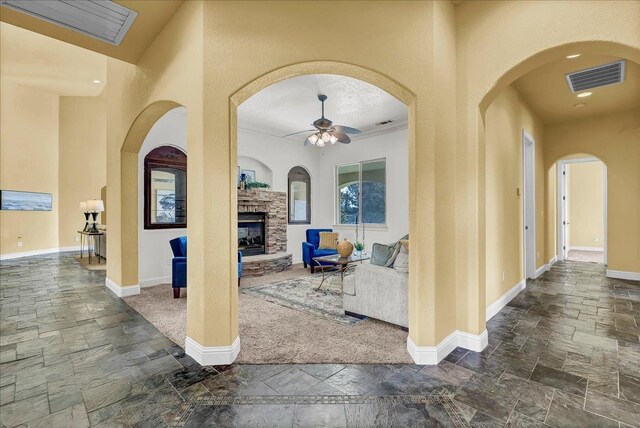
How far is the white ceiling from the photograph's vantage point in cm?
479

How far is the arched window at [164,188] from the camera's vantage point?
5.38 metres

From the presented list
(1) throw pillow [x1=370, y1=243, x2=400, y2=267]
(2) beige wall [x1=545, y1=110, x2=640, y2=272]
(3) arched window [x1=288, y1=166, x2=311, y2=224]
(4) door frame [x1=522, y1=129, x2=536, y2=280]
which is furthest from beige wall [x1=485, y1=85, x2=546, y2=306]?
(3) arched window [x1=288, y1=166, x2=311, y2=224]

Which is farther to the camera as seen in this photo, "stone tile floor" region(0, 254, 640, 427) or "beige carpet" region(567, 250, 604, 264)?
"beige carpet" region(567, 250, 604, 264)

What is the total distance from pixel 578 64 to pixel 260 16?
3878 millimetres

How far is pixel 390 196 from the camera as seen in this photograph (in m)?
7.23

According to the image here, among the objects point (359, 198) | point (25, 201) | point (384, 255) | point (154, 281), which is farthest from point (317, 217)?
point (25, 201)

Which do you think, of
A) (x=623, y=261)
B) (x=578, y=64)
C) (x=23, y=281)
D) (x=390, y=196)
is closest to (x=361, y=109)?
(x=390, y=196)

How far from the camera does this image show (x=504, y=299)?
165 inches

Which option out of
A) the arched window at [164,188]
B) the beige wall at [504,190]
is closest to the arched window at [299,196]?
the arched window at [164,188]

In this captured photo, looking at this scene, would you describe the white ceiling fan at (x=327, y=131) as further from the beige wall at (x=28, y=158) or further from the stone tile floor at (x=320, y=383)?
the beige wall at (x=28, y=158)

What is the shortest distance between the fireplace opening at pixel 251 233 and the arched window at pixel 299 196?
0.97m

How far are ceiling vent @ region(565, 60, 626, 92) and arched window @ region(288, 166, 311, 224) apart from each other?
5.71 metres

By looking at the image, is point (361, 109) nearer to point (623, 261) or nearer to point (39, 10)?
point (39, 10)

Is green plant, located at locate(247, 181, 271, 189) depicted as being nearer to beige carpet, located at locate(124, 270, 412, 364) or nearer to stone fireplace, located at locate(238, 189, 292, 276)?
stone fireplace, located at locate(238, 189, 292, 276)
